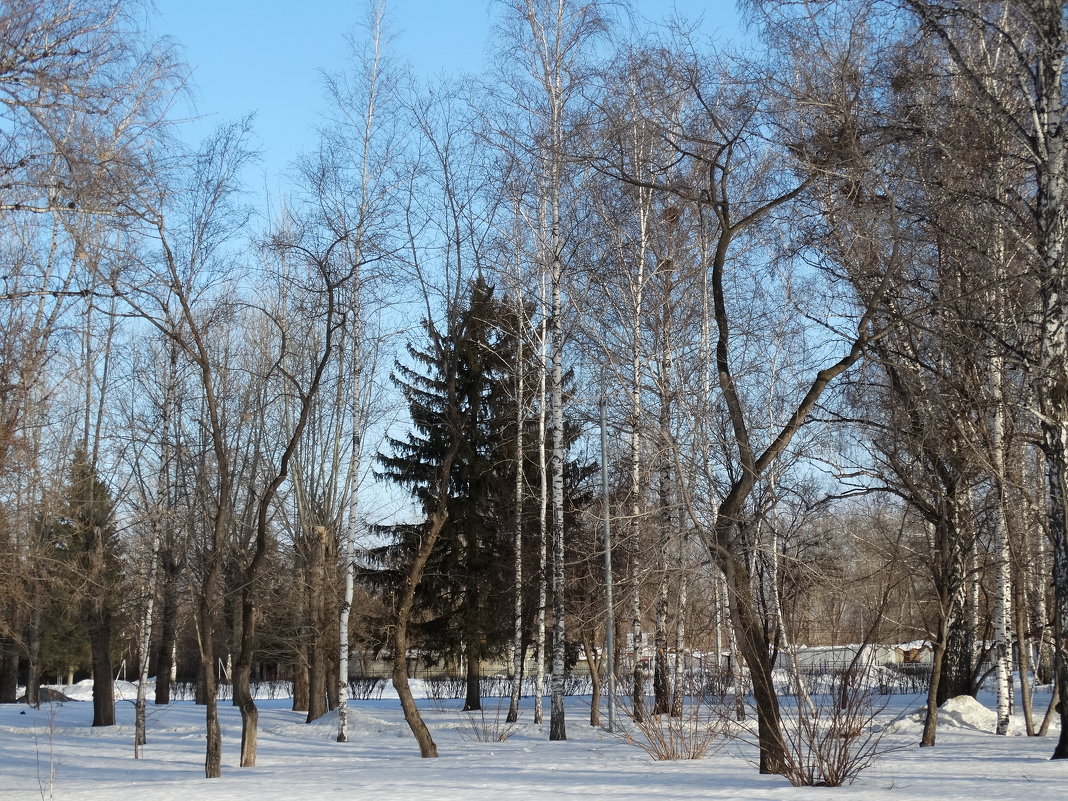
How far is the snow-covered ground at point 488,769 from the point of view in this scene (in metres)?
8.05

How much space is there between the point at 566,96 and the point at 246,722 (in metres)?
10.4

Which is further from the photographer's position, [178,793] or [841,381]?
[841,381]

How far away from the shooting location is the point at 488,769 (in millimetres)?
10836

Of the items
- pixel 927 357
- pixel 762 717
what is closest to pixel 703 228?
pixel 927 357

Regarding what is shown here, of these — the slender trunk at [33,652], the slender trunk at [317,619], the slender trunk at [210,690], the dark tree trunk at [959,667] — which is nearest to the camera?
the slender trunk at [210,690]

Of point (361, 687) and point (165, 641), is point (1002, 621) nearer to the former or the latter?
point (165, 641)

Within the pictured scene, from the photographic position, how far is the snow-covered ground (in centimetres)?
805

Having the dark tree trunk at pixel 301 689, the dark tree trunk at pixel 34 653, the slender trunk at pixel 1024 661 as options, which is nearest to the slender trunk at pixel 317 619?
the dark tree trunk at pixel 301 689

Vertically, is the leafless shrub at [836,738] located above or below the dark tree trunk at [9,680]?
above

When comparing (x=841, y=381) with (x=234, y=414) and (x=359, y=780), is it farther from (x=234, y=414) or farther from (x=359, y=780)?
(x=234, y=414)

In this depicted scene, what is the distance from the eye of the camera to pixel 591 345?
52.3 ft

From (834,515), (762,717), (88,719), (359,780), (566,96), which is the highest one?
(566,96)

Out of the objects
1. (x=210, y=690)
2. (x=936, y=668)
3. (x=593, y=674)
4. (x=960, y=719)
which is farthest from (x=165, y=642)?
Result: (x=936, y=668)

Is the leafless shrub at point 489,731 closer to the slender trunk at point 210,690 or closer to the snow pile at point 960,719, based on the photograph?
the slender trunk at point 210,690
